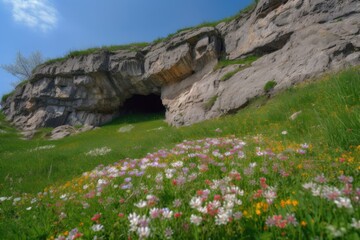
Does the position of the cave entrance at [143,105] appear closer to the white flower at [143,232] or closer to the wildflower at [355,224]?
the white flower at [143,232]

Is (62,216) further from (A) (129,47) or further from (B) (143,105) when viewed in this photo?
(B) (143,105)

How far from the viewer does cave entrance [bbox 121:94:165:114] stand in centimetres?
3644

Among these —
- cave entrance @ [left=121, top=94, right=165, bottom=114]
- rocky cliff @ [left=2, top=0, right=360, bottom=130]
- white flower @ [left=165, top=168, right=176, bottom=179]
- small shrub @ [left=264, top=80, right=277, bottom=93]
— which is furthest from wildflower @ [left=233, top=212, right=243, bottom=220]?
cave entrance @ [left=121, top=94, right=165, bottom=114]

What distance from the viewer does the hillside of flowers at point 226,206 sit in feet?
5.25

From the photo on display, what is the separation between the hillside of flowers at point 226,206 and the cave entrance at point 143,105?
32.4m

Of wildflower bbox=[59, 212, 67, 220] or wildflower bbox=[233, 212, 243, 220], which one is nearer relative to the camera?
wildflower bbox=[233, 212, 243, 220]

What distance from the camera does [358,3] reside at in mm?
17328

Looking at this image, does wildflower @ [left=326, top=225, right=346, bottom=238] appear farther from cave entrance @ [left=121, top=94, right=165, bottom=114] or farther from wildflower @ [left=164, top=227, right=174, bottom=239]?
cave entrance @ [left=121, top=94, right=165, bottom=114]

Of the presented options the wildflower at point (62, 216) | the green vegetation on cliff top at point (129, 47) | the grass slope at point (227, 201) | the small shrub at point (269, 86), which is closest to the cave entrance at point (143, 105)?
the green vegetation on cliff top at point (129, 47)

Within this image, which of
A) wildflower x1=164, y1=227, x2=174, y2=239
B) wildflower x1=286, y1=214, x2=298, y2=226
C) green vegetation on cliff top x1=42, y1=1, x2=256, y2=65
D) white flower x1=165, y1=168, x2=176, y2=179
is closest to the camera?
wildflower x1=286, y1=214, x2=298, y2=226

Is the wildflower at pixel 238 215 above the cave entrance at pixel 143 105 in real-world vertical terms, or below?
above

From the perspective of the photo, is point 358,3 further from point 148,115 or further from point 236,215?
point 148,115

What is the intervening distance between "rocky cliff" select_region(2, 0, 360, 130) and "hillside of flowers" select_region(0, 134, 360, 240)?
15.0 metres

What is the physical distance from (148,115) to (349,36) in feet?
80.4
